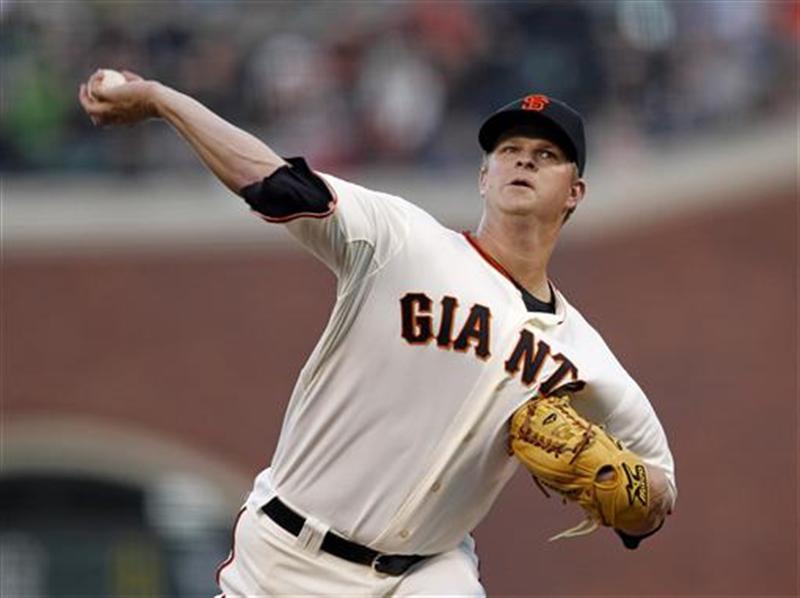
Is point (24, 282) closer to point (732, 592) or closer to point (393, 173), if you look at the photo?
point (393, 173)

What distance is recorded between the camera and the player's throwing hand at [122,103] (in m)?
6.09

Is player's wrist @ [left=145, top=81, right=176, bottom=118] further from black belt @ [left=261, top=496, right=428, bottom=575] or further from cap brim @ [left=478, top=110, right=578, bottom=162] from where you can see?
black belt @ [left=261, top=496, right=428, bottom=575]

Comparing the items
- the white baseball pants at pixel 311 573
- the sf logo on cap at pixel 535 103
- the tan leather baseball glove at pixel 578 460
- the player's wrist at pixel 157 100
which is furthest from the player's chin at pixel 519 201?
the player's wrist at pixel 157 100

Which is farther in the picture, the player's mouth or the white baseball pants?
the player's mouth

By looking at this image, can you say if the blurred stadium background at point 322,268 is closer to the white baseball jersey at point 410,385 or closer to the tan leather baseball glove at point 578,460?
the white baseball jersey at point 410,385

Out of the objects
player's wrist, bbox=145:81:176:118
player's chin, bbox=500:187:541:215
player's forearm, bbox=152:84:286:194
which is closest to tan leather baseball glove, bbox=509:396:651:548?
player's chin, bbox=500:187:541:215

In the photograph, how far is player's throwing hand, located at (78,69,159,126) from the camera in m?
6.09

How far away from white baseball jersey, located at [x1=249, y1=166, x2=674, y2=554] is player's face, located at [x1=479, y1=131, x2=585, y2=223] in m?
0.21

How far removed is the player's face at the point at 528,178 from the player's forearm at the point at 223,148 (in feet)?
3.18

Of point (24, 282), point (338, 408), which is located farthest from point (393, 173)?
point (338, 408)

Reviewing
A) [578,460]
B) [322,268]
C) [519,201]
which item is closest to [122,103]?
[519,201]

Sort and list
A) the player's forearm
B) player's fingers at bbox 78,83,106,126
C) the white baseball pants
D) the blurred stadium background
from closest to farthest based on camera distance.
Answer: the player's forearm → player's fingers at bbox 78,83,106,126 → the white baseball pants → the blurred stadium background

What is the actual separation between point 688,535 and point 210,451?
12.0ft

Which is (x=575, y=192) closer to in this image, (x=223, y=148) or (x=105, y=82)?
(x=223, y=148)
